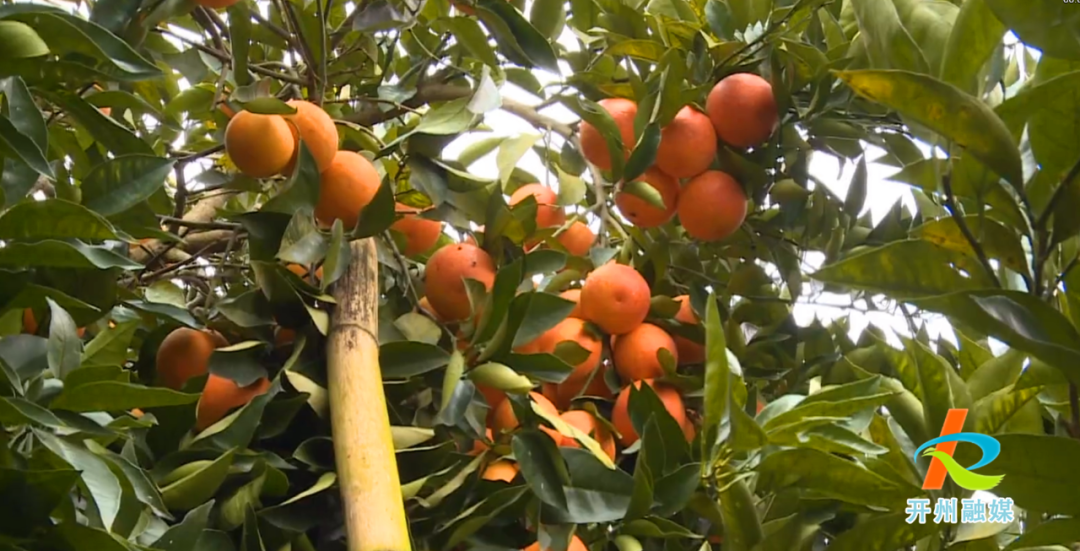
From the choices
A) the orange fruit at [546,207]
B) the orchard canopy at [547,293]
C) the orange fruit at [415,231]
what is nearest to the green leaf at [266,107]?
the orchard canopy at [547,293]

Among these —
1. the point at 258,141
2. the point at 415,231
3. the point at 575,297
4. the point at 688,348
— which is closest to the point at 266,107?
the point at 258,141

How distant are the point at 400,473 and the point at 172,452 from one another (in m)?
0.16

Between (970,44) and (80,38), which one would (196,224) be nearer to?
(80,38)

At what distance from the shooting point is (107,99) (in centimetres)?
74

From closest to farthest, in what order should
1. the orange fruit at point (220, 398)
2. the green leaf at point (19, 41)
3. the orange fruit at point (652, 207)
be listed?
the green leaf at point (19, 41)
the orange fruit at point (220, 398)
the orange fruit at point (652, 207)

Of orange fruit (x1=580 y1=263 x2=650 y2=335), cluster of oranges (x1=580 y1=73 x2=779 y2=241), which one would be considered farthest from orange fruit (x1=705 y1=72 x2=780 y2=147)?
orange fruit (x1=580 y1=263 x2=650 y2=335)

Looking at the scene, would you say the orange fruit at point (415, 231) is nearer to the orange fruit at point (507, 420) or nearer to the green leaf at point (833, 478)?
the orange fruit at point (507, 420)

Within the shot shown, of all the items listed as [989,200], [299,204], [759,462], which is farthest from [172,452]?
[989,200]

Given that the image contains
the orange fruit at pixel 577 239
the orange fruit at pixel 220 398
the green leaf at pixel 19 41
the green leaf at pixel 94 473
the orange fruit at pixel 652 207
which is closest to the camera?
the green leaf at pixel 94 473

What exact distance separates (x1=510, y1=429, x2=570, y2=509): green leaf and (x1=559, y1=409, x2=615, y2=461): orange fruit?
0.08 meters

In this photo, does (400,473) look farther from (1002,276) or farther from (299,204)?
(1002,276)

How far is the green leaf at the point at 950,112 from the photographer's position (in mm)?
551

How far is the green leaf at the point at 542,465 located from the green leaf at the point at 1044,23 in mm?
402

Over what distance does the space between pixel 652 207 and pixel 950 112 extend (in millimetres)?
380
